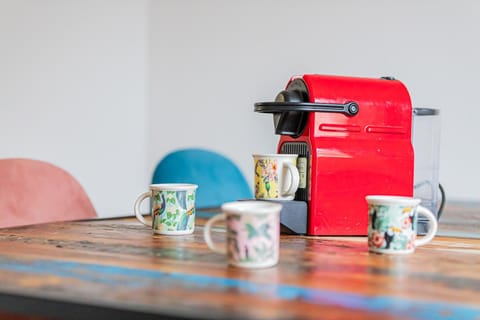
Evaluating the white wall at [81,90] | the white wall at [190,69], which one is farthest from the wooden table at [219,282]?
the white wall at [190,69]

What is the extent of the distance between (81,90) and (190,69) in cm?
64

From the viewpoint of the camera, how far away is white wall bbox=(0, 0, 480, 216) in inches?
97.2

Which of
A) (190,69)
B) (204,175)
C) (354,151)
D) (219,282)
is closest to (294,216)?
(354,151)

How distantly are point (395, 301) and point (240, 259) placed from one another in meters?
0.23

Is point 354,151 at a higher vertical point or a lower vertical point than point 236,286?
higher

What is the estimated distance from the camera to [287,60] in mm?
2934

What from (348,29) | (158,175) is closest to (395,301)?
(158,175)

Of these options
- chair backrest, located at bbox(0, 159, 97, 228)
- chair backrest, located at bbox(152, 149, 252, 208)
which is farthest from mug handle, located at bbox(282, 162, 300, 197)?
chair backrest, located at bbox(152, 149, 252, 208)

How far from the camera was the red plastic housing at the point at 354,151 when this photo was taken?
1178mm

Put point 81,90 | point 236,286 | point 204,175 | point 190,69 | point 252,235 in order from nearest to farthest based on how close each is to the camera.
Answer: point 236,286
point 252,235
point 204,175
point 81,90
point 190,69

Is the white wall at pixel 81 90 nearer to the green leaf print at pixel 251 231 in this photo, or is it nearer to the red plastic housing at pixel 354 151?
the red plastic housing at pixel 354 151

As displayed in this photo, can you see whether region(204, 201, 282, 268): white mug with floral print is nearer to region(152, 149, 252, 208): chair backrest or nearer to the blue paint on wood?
the blue paint on wood

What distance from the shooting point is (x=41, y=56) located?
8.07 feet

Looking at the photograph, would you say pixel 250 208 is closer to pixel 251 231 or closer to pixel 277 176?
pixel 251 231
